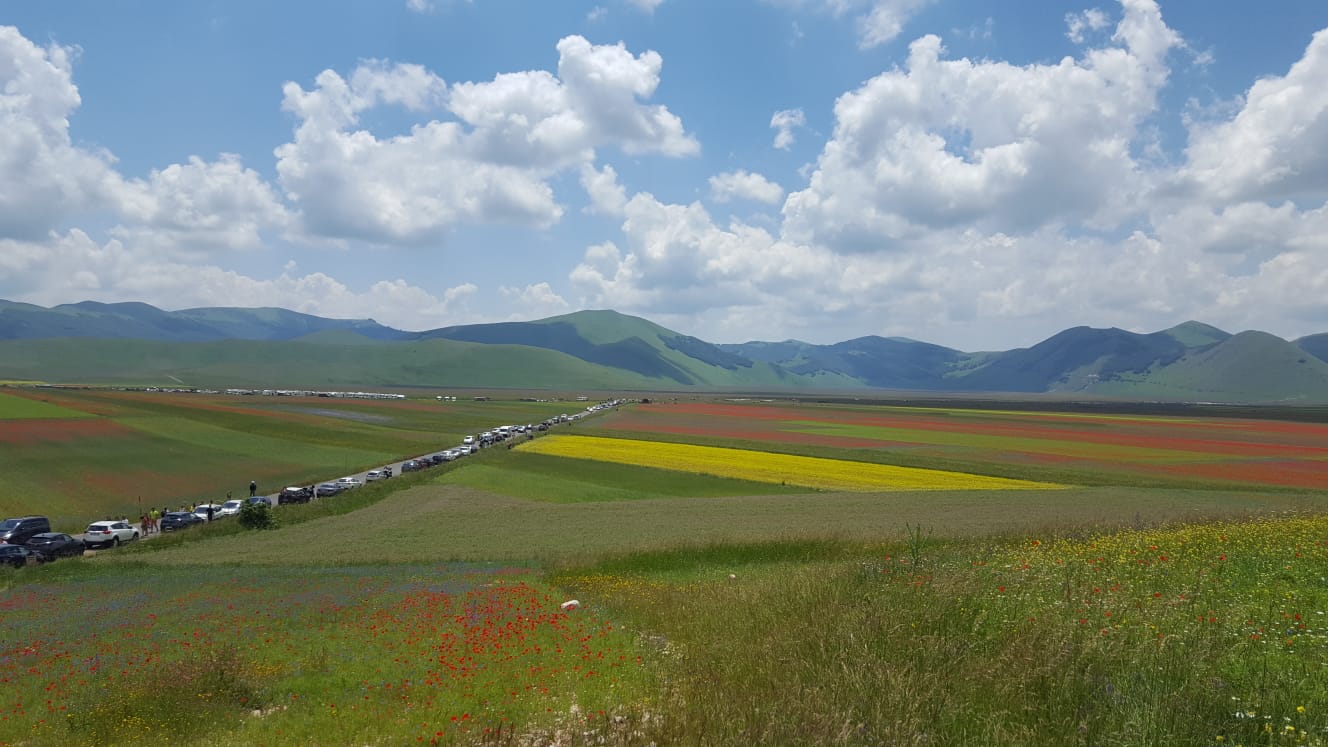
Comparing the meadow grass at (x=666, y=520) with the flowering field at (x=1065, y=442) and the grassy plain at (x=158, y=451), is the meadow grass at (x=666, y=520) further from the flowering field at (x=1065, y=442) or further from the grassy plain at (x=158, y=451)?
the grassy plain at (x=158, y=451)

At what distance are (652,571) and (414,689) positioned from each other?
523 inches

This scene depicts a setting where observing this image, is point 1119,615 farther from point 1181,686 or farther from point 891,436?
point 891,436

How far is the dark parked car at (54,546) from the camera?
35.4m

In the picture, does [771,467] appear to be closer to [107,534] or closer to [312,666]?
[107,534]

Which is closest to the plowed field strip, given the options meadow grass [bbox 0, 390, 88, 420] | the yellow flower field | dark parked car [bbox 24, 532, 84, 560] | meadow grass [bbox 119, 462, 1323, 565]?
the yellow flower field

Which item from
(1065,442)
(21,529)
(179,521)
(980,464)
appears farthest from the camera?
(1065,442)

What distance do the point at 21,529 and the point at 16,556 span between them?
25.2ft

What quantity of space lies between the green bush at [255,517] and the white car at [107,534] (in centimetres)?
558

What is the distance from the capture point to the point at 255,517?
43.0 m

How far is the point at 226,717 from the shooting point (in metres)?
11.4

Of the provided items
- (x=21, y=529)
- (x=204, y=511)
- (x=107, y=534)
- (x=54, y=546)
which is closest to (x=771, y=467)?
(x=204, y=511)

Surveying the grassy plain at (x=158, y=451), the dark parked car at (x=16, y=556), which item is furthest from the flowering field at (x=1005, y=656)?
the grassy plain at (x=158, y=451)

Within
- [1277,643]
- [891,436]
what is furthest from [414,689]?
[891,436]

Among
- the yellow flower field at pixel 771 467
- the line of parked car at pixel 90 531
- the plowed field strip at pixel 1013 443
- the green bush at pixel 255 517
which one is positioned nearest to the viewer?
the line of parked car at pixel 90 531
